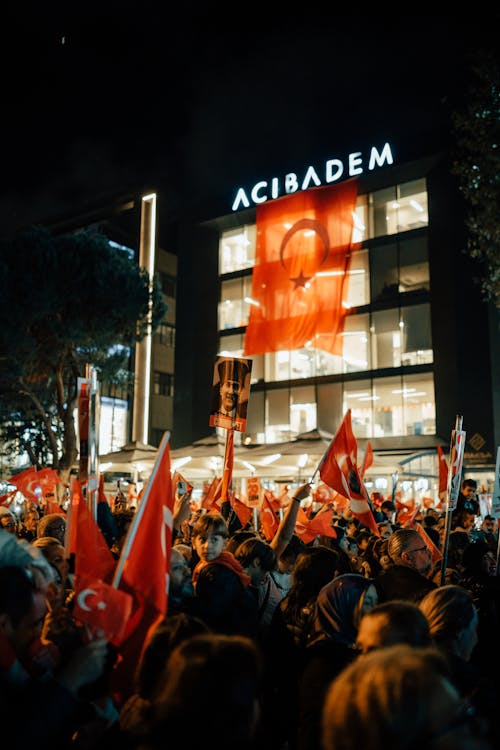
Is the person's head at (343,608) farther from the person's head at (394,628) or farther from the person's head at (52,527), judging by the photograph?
the person's head at (52,527)

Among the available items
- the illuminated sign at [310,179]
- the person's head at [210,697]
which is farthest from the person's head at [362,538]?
the illuminated sign at [310,179]

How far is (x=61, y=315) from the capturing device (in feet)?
86.5

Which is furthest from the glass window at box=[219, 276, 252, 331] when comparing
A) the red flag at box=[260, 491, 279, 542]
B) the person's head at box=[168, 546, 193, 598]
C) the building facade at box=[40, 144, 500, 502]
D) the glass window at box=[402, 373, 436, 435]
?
the person's head at box=[168, 546, 193, 598]

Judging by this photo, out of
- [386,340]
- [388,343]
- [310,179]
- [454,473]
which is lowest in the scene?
[454,473]

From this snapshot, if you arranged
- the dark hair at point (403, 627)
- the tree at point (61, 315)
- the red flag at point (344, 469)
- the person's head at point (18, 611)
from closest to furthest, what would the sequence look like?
the person's head at point (18, 611)
the dark hair at point (403, 627)
the red flag at point (344, 469)
the tree at point (61, 315)

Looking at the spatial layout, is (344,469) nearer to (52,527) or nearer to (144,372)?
(52,527)

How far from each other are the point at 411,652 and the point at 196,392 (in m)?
38.7

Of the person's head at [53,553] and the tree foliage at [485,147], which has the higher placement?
the tree foliage at [485,147]

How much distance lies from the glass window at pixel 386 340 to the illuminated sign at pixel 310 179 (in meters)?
7.91

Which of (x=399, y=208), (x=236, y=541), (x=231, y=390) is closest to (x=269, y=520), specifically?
(x=231, y=390)

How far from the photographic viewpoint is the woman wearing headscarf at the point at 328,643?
2.95 meters

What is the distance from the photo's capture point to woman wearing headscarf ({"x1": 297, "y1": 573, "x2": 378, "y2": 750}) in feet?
9.68

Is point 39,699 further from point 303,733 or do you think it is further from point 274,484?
point 274,484

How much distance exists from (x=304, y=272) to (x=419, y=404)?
8.66 metres
